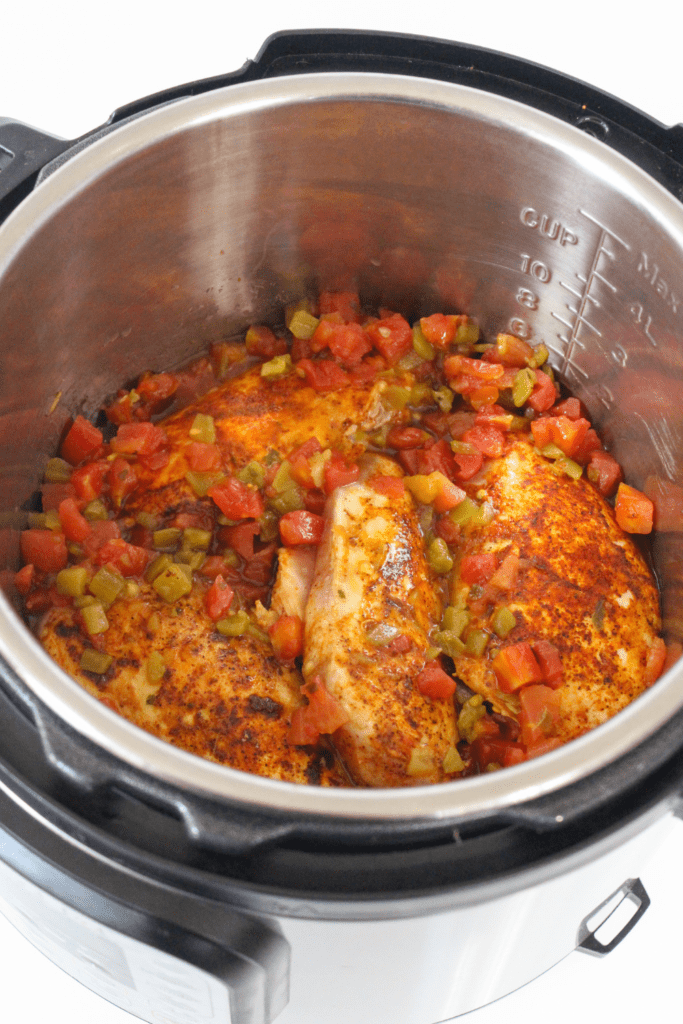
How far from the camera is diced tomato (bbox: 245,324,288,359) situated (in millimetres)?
2921

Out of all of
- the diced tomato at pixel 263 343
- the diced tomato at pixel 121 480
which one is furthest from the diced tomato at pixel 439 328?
the diced tomato at pixel 121 480

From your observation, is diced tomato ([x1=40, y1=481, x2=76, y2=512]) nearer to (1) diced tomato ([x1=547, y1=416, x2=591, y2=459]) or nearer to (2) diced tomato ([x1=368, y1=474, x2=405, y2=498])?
(2) diced tomato ([x1=368, y1=474, x2=405, y2=498])

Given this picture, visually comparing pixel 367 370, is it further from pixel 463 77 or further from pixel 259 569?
pixel 463 77

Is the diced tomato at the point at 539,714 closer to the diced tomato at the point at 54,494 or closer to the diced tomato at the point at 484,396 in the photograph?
the diced tomato at the point at 484,396

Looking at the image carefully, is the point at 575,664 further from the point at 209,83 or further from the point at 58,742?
the point at 209,83

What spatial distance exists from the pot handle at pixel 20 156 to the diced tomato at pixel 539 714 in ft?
5.81

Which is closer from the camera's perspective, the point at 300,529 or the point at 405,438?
the point at 300,529

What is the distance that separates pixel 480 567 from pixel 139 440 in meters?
1.03

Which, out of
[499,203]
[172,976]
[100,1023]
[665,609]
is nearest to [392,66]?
[499,203]

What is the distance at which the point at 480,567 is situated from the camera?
241cm

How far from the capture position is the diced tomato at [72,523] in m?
2.44

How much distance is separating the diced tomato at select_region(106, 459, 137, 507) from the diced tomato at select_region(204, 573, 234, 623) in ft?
1.37

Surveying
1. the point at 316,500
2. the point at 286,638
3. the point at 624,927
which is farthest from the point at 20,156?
the point at 624,927

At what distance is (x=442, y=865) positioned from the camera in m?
1.48
